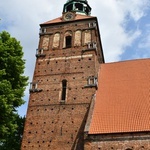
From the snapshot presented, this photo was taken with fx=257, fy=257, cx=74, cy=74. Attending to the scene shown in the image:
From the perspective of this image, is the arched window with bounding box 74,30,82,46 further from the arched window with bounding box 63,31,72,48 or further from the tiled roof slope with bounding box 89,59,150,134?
the tiled roof slope with bounding box 89,59,150,134

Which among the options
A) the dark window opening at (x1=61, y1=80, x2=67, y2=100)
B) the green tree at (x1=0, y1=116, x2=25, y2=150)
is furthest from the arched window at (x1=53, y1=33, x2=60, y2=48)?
the green tree at (x1=0, y1=116, x2=25, y2=150)

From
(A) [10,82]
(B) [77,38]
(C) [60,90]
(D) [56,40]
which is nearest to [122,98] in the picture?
(C) [60,90]

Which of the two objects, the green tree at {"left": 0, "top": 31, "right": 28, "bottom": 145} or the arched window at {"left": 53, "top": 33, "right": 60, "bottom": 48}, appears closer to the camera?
the green tree at {"left": 0, "top": 31, "right": 28, "bottom": 145}

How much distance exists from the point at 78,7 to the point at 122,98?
11.5 metres

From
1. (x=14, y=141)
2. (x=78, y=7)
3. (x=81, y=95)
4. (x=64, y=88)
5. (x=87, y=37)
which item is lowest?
(x=14, y=141)

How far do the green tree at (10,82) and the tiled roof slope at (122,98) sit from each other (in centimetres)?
443

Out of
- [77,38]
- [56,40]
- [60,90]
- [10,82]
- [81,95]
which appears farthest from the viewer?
[56,40]

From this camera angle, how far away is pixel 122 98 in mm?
16422

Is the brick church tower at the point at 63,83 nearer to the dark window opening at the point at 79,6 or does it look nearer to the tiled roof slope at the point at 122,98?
the tiled roof slope at the point at 122,98

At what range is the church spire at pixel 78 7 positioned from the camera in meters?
23.6

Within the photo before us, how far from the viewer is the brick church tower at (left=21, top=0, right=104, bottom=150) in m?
15.9

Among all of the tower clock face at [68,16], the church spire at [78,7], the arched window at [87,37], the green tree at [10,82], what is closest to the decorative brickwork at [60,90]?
the arched window at [87,37]

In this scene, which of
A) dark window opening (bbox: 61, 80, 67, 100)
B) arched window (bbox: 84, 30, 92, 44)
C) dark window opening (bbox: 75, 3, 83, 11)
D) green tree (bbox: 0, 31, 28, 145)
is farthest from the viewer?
dark window opening (bbox: 75, 3, 83, 11)

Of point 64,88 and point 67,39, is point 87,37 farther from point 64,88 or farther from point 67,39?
point 64,88
